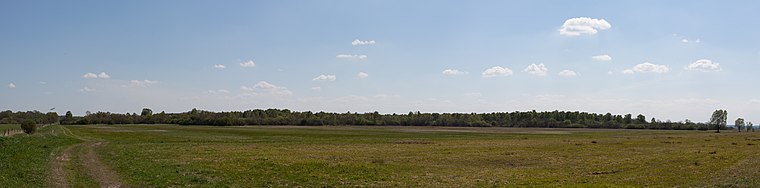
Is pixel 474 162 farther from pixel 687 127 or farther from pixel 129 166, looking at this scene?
pixel 687 127

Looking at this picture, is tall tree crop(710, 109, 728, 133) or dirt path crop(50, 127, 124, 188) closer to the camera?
dirt path crop(50, 127, 124, 188)

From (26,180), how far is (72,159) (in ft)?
49.9

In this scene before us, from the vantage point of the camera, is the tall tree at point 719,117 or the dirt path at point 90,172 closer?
the dirt path at point 90,172

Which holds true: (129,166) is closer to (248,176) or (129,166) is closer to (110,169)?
(110,169)

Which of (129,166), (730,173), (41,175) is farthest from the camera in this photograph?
(129,166)

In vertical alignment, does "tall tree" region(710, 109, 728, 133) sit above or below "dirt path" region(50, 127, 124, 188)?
above

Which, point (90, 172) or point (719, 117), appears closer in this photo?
point (90, 172)

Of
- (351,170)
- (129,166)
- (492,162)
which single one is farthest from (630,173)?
(129,166)

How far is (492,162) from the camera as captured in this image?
39.9 m

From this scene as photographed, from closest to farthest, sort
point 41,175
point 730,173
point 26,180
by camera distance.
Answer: point 26,180 → point 41,175 → point 730,173

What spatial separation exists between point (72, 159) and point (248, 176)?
59.4 feet

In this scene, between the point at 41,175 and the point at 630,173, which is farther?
the point at 630,173

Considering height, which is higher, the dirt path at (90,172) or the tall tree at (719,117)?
the tall tree at (719,117)

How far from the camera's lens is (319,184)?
25.3 m
